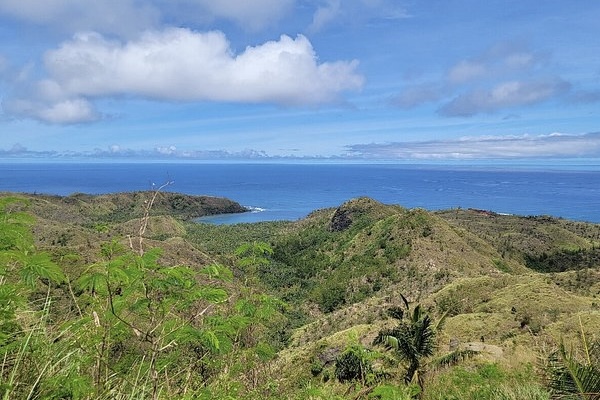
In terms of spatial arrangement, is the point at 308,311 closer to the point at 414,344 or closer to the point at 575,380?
the point at 414,344

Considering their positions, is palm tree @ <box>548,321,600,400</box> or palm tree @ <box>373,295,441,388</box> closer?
palm tree @ <box>548,321,600,400</box>

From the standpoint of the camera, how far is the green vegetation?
14.1ft

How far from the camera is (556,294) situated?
1210 inches

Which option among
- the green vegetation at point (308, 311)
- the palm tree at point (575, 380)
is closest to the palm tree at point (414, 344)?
the green vegetation at point (308, 311)

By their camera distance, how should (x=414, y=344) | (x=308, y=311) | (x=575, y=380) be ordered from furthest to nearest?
(x=308, y=311), (x=414, y=344), (x=575, y=380)

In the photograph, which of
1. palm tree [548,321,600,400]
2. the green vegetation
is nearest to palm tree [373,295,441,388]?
the green vegetation

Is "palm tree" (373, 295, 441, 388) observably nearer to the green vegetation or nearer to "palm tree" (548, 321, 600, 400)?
the green vegetation

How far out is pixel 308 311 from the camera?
48.8 m

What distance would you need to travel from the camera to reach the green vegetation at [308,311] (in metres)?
4.29

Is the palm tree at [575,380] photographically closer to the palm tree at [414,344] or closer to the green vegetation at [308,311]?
the green vegetation at [308,311]

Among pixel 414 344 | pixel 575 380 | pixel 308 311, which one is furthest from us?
pixel 308 311

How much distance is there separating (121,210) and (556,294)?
417 ft

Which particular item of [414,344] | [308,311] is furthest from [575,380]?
[308,311]

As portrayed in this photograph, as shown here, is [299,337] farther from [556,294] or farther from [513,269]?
[513,269]
